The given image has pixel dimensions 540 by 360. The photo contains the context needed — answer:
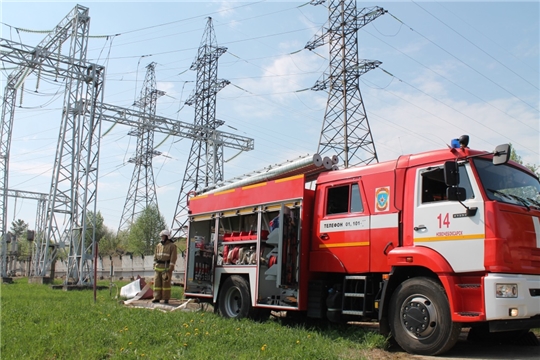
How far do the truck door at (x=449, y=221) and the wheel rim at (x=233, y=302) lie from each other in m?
4.32

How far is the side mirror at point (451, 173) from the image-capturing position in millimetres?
6414

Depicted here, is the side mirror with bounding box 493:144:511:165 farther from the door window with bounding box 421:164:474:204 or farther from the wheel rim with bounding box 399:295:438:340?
the wheel rim with bounding box 399:295:438:340

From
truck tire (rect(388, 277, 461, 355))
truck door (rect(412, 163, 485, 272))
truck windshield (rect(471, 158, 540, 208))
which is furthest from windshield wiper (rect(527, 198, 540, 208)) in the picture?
truck tire (rect(388, 277, 461, 355))

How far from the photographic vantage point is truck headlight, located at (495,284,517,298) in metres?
5.89

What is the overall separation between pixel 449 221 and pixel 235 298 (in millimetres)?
5055

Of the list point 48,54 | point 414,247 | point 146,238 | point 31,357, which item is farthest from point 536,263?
point 146,238

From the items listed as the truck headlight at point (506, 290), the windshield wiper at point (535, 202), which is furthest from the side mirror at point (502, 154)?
the truck headlight at point (506, 290)

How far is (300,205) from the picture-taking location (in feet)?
28.8

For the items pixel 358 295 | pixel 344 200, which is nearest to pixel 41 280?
pixel 344 200

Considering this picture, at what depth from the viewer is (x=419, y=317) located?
6512mm

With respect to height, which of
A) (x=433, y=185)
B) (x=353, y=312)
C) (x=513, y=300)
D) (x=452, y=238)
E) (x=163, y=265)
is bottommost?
(x=353, y=312)

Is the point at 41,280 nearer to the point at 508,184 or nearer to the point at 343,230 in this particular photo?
the point at 343,230

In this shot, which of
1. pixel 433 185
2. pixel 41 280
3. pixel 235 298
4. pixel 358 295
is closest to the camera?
pixel 433 185

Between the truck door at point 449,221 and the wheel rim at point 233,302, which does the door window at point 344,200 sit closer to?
the truck door at point 449,221
